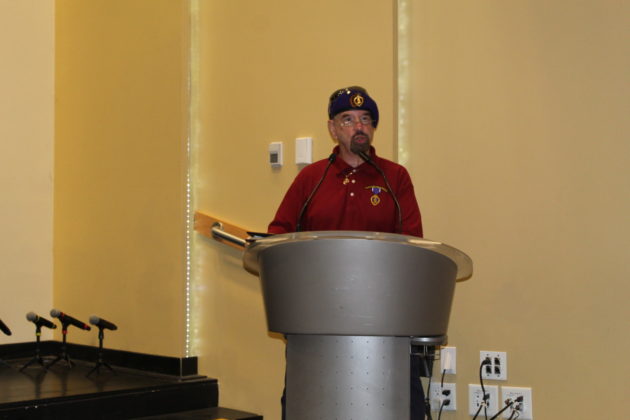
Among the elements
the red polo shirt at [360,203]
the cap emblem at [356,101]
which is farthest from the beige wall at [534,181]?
the cap emblem at [356,101]

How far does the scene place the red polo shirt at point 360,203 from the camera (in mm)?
2434

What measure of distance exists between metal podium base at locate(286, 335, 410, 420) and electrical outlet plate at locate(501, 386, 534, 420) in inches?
40.7

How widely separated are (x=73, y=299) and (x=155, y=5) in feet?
5.45

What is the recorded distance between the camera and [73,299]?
14.6ft

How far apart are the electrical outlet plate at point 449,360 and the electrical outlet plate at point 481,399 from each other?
0.09 metres

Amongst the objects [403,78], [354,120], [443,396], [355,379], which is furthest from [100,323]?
[355,379]

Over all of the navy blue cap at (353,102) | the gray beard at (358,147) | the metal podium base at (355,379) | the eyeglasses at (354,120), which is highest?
the navy blue cap at (353,102)

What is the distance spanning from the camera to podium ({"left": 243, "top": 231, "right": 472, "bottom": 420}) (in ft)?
5.87

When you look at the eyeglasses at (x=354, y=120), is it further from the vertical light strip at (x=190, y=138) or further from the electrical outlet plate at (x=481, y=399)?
the vertical light strip at (x=190, y=138)

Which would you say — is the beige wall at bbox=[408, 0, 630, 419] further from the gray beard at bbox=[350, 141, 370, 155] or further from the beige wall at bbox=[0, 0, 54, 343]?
the beige wall at bbox=[0, 0, 54, 343]

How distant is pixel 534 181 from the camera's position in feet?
9.09

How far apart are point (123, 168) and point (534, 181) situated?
2.25 m

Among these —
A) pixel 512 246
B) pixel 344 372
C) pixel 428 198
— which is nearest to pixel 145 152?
pixel 428 198

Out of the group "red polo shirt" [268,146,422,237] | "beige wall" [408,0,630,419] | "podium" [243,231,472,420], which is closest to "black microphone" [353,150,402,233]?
"red polo shirt" [268,146,422,237]
